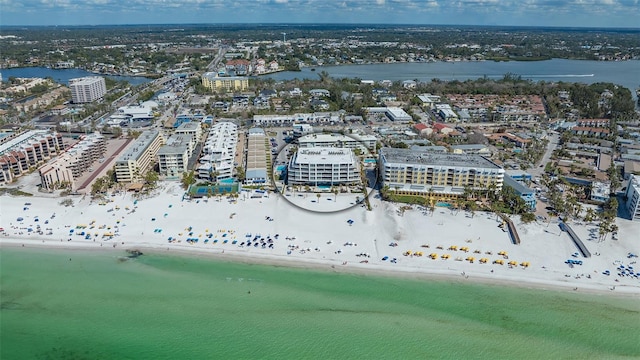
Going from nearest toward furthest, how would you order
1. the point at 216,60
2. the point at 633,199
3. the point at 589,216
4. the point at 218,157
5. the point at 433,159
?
the point at 589,216
the point at 633,199
the point at 433,159
the point at 218,157
the point at 216,60

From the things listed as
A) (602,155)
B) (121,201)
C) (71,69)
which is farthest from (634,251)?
(71,69)

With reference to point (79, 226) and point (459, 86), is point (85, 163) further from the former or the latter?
point (459, 86)

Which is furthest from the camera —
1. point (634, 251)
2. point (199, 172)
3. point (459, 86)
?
point (459, 86)

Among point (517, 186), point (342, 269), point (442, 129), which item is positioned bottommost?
point (342, 269)

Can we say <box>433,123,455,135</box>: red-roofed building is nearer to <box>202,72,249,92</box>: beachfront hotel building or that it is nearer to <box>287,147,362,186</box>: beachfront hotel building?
<box>287,147,362,186</box>: beachfront hotel building

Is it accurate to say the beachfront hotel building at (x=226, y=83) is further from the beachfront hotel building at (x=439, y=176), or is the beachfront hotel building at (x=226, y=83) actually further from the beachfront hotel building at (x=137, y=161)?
the beachfront hotel building at (x=439, y=176)

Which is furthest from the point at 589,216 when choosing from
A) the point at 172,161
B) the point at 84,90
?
the point at 84,90

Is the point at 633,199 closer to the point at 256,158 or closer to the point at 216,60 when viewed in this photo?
the point at 256,158
